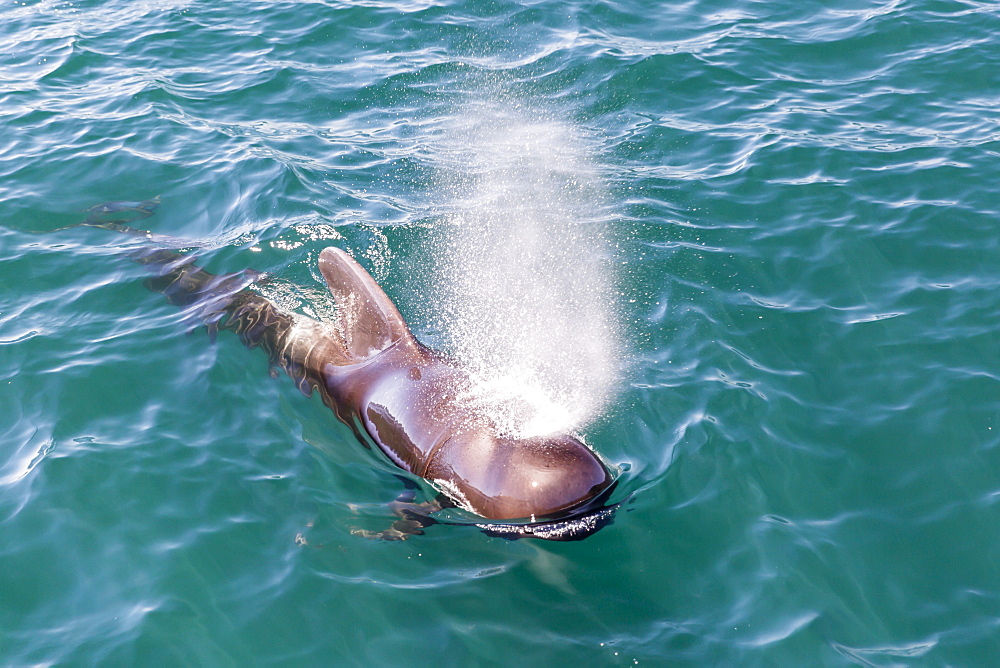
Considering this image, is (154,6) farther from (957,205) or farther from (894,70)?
(957,205)

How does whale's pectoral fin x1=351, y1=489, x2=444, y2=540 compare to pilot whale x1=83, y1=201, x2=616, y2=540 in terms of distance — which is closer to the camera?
pilot whale x1=83, y1=201, x2=616, y2=540

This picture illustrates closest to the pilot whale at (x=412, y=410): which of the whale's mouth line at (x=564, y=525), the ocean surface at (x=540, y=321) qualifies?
the whale's mouth line at (x=564, y=525)

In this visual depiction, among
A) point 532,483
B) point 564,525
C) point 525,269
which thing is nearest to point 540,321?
point 525,269

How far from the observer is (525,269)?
1009 centimetres

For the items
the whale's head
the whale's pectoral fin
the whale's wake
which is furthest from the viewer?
the whale's wake

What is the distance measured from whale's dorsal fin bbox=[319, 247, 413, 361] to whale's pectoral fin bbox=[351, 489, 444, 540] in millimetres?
1698

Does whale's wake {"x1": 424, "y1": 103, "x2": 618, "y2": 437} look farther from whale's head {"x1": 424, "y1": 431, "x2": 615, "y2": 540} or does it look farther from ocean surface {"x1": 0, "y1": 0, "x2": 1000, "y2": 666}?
whale's head {"x1": 424, "y1": 431, "x2": 615, "y2": 540}

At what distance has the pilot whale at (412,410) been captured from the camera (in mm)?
6711

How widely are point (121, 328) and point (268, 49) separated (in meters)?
7.73

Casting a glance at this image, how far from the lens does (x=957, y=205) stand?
10148 mm

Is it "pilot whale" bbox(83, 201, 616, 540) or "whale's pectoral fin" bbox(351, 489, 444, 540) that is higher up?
"pilot whale" bbox(83, 201, 616, 540)

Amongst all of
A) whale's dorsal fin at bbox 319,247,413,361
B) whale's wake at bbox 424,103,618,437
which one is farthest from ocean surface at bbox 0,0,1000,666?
whale's dorsal fin at bbox 319,247,413,361

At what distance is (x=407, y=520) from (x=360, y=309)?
2266mm

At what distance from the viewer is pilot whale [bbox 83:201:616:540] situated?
264 inches
